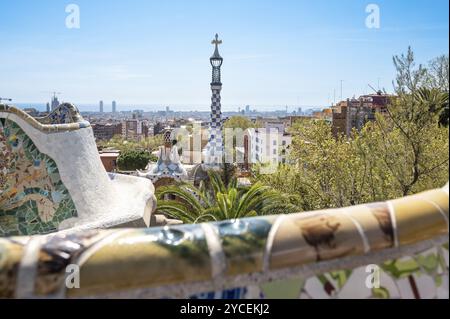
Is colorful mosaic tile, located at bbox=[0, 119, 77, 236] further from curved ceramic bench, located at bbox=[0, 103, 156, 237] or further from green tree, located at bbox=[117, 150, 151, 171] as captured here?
green tree, located at bbox=[117, 150, 151, 171]

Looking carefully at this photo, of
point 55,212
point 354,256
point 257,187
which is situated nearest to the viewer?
point 354,256

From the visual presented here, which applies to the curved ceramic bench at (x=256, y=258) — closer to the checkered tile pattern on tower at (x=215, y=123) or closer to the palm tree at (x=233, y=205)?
the palm tree at (x=233, y=205)

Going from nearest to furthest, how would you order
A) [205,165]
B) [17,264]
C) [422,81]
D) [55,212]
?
[17,264] < [55,212] < [422,81] < [205,165]

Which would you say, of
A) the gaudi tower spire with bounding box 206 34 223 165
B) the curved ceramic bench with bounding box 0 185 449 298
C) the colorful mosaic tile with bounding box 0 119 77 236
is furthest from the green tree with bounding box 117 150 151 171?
the curved ceramic bench with bounding box 0 185 449 298

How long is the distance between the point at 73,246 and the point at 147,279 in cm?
19

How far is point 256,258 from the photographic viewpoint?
1019mm

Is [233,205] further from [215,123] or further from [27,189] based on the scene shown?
[215,123]

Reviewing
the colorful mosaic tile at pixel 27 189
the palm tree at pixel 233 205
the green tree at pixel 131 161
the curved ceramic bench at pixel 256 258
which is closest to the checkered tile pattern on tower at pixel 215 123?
the palm tree at pixel 233 205

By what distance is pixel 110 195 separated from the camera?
5996 mm

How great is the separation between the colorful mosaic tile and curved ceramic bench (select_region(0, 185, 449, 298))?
449cm

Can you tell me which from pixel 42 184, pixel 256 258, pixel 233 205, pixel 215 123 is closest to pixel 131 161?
pixel 215 123

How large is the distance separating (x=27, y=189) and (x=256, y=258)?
192 inches

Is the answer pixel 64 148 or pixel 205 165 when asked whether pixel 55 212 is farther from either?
pixel 205 165
